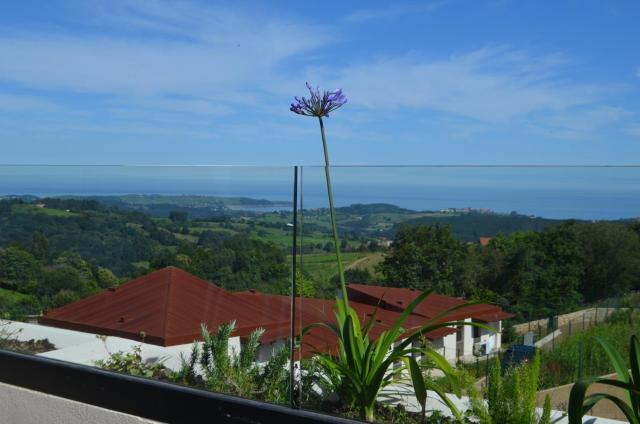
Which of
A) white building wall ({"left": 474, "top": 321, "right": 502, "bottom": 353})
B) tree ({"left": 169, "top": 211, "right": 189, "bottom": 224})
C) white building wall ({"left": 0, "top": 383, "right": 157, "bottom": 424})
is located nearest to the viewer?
white building wall ({"left": 474, "top": 321, "right": 502, "bottom": 353})

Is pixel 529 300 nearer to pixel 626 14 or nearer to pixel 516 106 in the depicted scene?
pixel 626 14

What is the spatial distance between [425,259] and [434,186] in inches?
13.1

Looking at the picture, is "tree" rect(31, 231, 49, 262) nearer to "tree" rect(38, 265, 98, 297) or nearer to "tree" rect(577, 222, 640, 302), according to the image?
"tree" rect(38, 265, 98, 297)

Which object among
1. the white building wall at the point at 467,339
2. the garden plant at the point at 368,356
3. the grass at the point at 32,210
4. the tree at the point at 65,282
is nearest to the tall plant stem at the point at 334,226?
the garden plant at the point at 368,356

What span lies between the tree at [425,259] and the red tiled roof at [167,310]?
22.4 inches

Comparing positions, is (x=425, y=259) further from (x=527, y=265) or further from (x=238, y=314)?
(x=238, y=314)

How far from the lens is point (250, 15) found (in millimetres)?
11914

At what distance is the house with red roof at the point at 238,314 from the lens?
2516 mm

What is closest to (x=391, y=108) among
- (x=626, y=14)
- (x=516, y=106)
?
(x=516, y=106)

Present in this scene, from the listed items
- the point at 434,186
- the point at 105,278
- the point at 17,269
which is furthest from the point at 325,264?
the point at 17,269

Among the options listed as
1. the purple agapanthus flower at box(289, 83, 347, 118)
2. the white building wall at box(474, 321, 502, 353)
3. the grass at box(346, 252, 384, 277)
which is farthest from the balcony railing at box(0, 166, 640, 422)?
the purple agapanthus flower at box(289, 83, 347, 118)

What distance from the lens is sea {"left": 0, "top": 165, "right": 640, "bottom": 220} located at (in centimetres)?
224

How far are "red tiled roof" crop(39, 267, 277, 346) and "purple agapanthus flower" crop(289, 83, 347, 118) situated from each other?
86cm

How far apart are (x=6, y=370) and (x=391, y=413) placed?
2.02 meters
